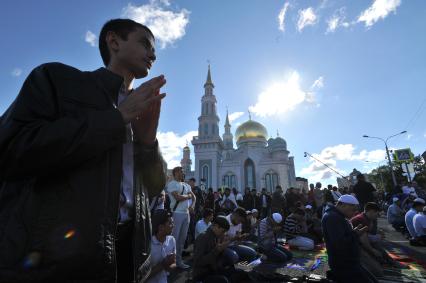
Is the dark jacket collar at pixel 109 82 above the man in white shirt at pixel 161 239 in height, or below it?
above

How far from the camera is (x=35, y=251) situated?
812 mm

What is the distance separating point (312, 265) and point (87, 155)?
22.7ft

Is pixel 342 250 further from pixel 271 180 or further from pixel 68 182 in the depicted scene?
pixel 271 180

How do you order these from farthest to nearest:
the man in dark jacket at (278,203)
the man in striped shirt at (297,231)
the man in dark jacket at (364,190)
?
the man in dark jacket at (278,203), the man in dark jacket at (364,190), the man in striped shirt at (297,231)

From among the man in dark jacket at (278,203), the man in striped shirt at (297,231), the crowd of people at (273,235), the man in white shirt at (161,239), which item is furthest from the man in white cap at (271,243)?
the man in dark jacket at (278,203)

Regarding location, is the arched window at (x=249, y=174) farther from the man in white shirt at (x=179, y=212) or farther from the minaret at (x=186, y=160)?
the man in white shirt at (x=179, y=212)

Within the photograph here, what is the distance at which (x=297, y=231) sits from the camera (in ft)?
29.6

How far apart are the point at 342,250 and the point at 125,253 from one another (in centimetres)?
416

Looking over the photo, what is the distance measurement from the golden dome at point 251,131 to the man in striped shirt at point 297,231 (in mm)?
36802

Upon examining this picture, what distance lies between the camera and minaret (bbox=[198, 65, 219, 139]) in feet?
139

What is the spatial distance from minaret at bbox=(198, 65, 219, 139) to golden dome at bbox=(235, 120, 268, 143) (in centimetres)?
581

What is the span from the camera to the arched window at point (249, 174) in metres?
41.3

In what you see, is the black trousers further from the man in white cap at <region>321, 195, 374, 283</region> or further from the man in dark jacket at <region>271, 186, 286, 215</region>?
the man in dark jacket at <region>271, 186, 286, 215</region>

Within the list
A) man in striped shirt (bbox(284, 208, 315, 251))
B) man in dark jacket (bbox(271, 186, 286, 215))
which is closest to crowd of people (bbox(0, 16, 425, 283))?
man in striped shirt (bbox(284, 208, 315, 251))
